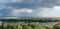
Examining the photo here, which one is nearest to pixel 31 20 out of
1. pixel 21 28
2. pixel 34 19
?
pixel 34 19

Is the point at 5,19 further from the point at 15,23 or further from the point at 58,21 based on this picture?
the point at 58,21

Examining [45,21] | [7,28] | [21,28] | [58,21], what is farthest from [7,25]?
[58,21]

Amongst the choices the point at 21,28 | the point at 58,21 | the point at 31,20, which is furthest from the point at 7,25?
the point at 58,21

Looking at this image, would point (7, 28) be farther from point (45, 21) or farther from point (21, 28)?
point (45, 21)

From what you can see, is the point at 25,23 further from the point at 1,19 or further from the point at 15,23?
the point at 1,19

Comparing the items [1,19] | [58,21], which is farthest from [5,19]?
[58,21]

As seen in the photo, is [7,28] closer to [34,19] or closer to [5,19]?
[5,19]
